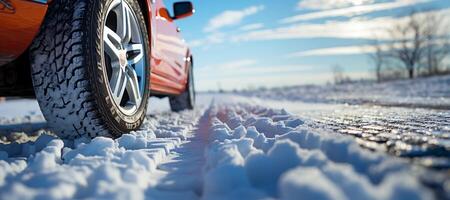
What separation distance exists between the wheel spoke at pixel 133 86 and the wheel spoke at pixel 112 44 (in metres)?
0.21

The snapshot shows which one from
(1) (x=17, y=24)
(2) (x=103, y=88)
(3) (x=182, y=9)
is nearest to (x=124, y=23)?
(2) (x=103, y=88)

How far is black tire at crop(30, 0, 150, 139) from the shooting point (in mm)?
2188

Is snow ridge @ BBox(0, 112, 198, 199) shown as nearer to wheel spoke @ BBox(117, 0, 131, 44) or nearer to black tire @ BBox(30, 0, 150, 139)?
black tire @ BBox(30, 0, 150, 139)

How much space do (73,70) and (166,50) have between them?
196 cm

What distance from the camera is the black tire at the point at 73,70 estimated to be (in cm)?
219

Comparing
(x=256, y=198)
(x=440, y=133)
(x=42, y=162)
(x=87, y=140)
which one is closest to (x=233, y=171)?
(x=256, y=198)

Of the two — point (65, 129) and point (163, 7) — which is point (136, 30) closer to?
point (65, 129)

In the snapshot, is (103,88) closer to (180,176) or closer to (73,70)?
(73,70)

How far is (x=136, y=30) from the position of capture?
9.63 feet

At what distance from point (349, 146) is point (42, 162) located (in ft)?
3.74

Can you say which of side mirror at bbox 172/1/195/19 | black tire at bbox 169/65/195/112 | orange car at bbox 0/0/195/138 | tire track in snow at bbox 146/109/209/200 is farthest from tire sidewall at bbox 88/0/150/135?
black tire at bbox 169/65/195/112

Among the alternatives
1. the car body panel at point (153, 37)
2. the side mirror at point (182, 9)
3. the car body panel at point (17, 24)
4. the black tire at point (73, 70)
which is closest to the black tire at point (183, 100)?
the car body panel at point (153, 37)

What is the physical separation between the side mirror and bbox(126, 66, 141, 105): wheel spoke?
1.96m

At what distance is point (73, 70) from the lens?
85.7 inches
